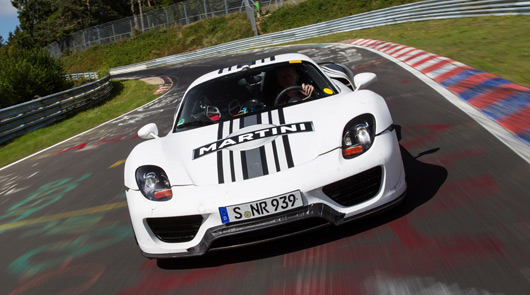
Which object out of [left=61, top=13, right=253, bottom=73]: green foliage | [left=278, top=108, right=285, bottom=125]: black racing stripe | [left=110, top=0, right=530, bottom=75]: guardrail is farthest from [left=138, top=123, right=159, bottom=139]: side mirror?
[left=61, top=13, right=253, bottom=73]: green foliage

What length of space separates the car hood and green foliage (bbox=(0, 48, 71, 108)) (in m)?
16.2

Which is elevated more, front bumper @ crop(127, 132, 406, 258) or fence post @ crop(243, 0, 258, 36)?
fence post @ crop(243, 0, 258, 36)

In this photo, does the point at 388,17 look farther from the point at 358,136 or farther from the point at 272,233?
the point at 272,233

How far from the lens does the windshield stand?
4.43 meters

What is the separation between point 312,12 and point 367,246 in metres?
37.4

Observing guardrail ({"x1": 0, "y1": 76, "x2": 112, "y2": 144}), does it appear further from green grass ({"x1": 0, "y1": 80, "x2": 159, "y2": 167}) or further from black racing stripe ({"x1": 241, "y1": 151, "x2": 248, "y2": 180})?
black racing stripe ({"x1": 241, "y1": 151, "x2": 248, "y2": 180})

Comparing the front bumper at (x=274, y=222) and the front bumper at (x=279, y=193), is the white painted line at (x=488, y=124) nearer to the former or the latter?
the front bumper at (x=279, y=193)

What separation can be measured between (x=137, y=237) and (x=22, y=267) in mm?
1398

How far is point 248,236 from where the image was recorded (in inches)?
122

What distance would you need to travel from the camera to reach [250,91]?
15.0 feet

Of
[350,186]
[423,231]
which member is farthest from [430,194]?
[350,186]

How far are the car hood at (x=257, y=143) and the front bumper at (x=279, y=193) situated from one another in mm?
85

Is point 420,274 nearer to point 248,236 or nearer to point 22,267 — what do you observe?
point 248,236

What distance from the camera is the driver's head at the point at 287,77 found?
458cm
